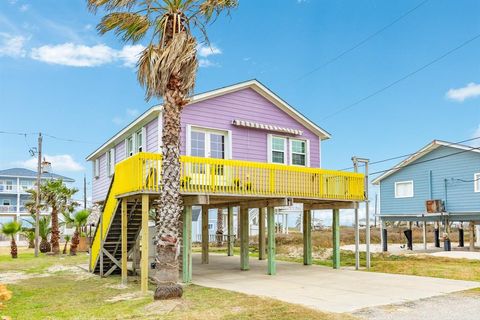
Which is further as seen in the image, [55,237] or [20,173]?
[20,173]

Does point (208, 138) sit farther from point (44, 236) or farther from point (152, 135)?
point (44, 236)

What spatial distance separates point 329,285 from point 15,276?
38.1 feet

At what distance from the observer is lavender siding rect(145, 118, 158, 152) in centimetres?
1733

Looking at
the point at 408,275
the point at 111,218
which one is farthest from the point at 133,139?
the point at 408,275

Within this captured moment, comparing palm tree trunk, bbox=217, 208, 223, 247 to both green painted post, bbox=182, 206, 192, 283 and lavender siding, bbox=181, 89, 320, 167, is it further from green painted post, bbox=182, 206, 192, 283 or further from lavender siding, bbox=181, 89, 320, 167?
green painted post, bbox=182, 206, 192, 283

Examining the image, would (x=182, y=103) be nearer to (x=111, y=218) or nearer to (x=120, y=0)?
(x=120, y=0)

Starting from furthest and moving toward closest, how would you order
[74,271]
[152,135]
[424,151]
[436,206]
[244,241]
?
[424,151], [436,206], [74,271], [152,135], [244,241]

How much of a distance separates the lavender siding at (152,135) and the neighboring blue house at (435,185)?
16.4 meters

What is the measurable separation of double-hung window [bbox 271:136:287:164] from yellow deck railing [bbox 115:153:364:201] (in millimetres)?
2901

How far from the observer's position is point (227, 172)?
1462 centimetres

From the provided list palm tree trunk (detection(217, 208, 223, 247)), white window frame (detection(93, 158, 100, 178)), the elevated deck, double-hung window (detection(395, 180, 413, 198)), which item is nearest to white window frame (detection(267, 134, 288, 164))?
the elevated deck

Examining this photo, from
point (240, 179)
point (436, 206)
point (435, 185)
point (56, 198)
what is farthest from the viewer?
point (56, 198)

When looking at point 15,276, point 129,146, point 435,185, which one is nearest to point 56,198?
point 129,146

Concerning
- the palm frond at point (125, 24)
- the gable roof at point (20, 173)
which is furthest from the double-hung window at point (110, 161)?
the gable roof at point (20, 173)
